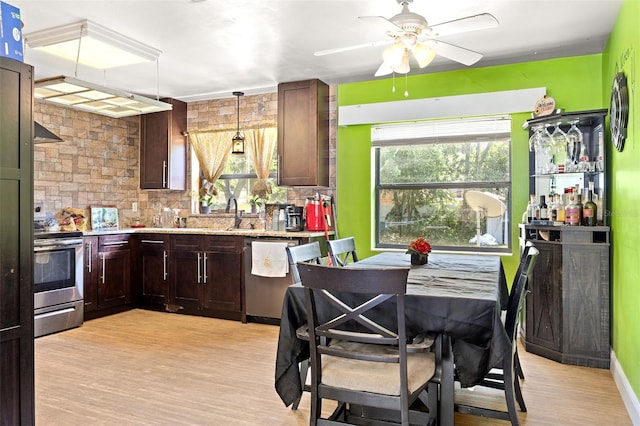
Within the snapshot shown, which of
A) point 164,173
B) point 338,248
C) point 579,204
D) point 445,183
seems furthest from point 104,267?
point 579,204

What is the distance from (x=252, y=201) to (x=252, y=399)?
302cm

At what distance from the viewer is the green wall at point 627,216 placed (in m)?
2.68

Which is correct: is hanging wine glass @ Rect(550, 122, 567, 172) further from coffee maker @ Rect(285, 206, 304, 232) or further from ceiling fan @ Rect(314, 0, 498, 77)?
coffee maker @ Rect(285, 206, 304, 232)

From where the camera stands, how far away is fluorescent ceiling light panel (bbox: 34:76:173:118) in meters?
3.29

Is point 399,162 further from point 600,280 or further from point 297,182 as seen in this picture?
point 600,280

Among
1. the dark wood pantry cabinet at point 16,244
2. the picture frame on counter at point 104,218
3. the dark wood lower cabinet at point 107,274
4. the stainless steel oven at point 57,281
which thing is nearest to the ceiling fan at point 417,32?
the dark wood pantry cabinet at point 16,244

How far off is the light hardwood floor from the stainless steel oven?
0.61 ft

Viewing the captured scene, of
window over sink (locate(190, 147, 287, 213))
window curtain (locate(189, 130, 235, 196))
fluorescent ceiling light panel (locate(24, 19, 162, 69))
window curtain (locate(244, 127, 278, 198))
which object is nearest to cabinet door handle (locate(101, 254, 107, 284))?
window over sink (locate(190, 147, 287, 213))

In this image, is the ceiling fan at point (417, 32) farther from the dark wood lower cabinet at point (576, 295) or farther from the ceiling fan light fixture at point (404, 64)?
the dark wood lower cabinet at point (576, 295)

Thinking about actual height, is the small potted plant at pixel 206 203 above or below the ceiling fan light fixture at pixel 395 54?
below

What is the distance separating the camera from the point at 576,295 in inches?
140

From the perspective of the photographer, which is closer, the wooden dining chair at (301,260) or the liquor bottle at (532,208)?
the wooden dining chair at (301,260)

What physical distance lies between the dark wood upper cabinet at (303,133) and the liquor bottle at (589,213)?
2534mm

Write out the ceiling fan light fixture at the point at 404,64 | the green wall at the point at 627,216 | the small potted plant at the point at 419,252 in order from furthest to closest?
1. the small potted plant at the point at 419,252
2. the ceiling fan light fixture at the point at 404,64
3. the green wall at the point at 627,216
